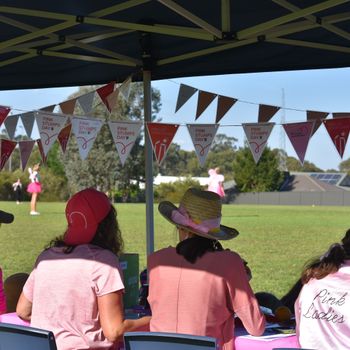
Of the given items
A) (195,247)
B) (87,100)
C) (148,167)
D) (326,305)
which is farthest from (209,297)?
(87,100)

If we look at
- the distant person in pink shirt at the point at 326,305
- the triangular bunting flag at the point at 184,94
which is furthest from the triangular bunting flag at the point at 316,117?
the distant person in pink shirt at the point at 326,305

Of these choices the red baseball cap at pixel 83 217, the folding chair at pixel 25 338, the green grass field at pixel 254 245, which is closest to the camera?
the folding chair at pixel 25 338

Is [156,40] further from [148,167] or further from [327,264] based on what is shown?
[327,264]

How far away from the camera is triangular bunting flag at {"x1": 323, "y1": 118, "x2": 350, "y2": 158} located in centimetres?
451

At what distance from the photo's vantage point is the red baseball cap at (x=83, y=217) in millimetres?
2469

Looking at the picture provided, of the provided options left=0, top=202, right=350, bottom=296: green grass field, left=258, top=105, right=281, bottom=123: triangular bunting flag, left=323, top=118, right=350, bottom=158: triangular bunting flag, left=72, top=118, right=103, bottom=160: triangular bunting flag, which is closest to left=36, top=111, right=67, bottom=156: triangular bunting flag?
left=72, top=118, right=103, bottom=160: triangular bunting flag

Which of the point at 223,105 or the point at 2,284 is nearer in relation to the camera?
the point at 2,284

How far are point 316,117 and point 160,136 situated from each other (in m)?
1.31

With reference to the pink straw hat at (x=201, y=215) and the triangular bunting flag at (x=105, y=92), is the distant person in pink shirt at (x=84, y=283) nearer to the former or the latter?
the pink straw hat at (x=201, y=215)

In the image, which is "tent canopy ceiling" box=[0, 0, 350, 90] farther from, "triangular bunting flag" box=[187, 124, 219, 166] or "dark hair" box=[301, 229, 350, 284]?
"dark hair" box=[301, 229, 350, 284]

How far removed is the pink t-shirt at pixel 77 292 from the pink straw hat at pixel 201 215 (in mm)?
332

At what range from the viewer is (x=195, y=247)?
2.33 m

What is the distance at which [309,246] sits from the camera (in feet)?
39.2

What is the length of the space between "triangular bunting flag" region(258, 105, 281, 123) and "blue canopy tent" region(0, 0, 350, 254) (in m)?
0.35
